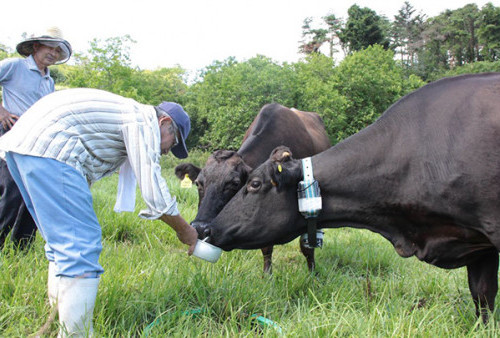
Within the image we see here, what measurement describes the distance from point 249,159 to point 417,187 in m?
2.51

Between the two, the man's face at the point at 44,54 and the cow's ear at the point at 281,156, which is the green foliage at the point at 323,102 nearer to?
the man's face at the point at 44,54

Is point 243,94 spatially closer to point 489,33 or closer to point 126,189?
point 126,189

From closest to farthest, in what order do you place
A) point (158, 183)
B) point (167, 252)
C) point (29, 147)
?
1. point (29, 147)
2. point (158, 183)
3. point (167, 252)

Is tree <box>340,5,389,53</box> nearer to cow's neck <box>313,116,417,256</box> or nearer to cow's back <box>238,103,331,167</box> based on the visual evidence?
cow's back <box>238,103,331,167</box>

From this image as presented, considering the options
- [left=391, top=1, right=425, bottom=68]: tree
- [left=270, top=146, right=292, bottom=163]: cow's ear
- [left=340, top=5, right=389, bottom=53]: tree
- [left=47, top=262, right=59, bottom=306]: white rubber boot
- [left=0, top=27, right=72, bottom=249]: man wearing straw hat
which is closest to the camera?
[left=47, top=262, right=59, bottom=306]: white rubber boot

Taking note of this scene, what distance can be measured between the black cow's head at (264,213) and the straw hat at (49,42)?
2.17 m

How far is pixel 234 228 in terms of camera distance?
3266 millimetres

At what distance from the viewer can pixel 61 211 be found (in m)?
2.42

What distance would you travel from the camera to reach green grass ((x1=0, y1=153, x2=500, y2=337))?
8.52ft

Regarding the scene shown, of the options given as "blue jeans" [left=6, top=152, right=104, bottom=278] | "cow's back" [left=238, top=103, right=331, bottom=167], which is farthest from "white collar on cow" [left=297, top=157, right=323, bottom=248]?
"cow's back" [left=238, top=103, right=331, bottom=167]

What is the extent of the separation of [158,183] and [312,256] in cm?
275

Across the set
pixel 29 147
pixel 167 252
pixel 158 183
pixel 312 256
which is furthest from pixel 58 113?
pixel 312 256

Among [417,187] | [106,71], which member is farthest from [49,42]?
[106,71]

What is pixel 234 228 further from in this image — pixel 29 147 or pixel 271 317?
pixel 29 147
